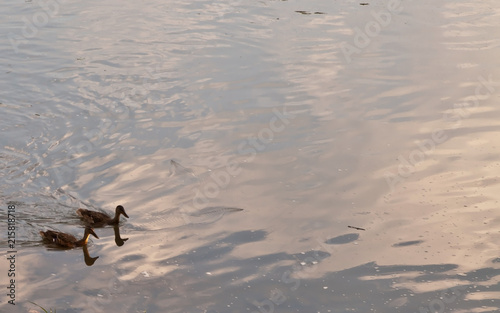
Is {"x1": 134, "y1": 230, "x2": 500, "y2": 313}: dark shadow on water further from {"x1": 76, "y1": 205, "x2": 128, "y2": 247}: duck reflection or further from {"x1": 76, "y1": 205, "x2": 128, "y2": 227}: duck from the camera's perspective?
{"x1": 76, "y1": 205, "x2": 128, "y2": 227}: duck

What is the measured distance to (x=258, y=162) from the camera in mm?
12375

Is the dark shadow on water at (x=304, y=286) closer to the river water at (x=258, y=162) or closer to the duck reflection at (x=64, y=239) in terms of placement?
the river water at (x=258, y=162)

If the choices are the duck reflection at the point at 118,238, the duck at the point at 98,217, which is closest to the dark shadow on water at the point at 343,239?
the duck reflection at the point at 118,238

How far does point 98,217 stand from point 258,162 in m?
3.31

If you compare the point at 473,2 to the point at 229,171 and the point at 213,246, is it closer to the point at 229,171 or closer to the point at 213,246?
the point at 229,171

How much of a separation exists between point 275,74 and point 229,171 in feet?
16.5

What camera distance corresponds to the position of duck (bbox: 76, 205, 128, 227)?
10.2 m

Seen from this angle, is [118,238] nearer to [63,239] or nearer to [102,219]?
[102,219]

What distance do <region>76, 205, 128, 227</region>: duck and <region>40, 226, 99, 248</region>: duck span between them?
363mm

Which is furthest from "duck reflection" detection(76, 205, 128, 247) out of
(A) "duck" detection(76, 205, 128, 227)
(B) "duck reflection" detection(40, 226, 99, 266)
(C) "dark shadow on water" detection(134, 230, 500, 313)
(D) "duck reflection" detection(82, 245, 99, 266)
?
(C) "dark shadow on water" detection(134, 230, 500, 313)

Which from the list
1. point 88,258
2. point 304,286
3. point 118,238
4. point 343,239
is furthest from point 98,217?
point 343,239


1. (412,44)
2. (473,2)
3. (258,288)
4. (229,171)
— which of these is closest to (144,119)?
(229,171)

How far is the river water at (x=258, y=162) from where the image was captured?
29.3 feet

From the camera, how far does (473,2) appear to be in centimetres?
2241
